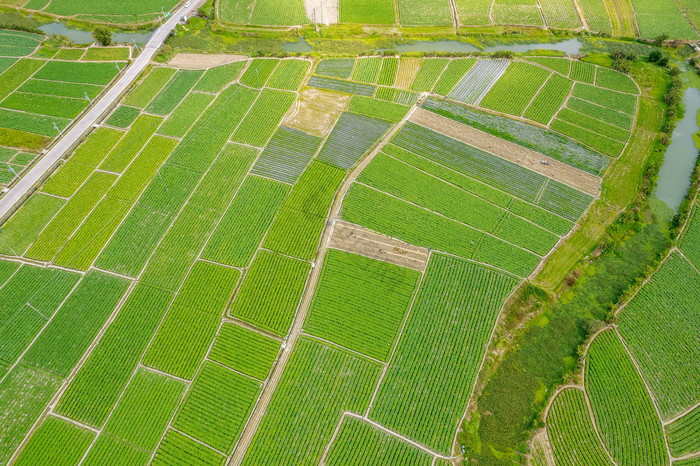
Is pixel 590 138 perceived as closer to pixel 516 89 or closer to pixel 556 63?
pixel 516 89

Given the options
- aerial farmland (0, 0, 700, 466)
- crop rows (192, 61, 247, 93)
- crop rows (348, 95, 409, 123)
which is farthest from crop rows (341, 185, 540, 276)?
crop rows (192, 61, 247, 93)

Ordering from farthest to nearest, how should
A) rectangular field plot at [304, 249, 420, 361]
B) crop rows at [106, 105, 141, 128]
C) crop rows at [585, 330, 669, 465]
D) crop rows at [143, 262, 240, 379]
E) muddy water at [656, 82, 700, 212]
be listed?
crop rows at [106, 105, 141, 128] < muddy water at [656, 82, 700, 212] < rectangular field plot at [304, 249, 420, 361] < crop rows at [143, 262, 240, 379] < crop rows at [585, 330, 669, 465]

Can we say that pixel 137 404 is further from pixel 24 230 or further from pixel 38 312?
pixel 24 230

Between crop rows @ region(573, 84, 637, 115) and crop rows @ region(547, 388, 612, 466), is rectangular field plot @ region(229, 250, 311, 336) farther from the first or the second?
crop rows @ region(573, 84, 637, 115)

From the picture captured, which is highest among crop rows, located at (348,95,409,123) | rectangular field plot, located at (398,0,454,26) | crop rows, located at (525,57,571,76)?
rectangular field plot, located at (398,0,454,26)

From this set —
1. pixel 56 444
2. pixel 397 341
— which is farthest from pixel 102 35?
pixel 397 341

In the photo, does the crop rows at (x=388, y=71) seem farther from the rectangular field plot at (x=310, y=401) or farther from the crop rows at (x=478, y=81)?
the rectangular field plot at (x=310, y=401)
